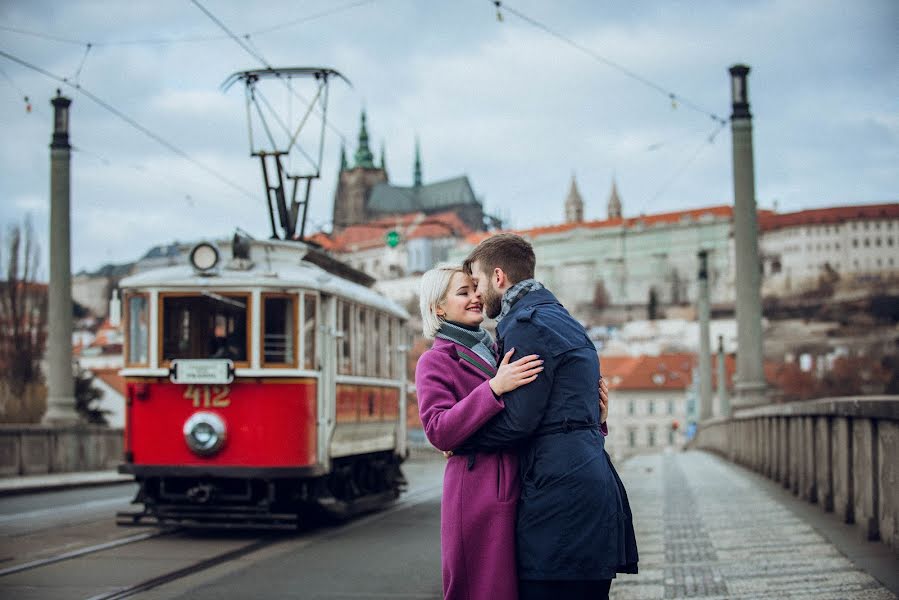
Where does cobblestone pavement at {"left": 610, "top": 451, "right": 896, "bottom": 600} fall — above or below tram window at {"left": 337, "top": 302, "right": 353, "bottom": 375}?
below

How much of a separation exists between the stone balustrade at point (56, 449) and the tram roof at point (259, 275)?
1153 centimetres

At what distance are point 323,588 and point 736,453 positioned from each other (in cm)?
1855

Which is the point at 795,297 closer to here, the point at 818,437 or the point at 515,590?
the point at 818,437

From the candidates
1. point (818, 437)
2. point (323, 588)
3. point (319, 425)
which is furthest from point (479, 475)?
point (818, 437)

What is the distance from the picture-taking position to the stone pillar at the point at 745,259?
2198cm

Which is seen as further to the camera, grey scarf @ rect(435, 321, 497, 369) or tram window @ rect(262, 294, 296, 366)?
tram window @ rect(262, 294, 296, 366)

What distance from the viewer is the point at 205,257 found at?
1125 cm

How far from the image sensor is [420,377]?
3.69 meters

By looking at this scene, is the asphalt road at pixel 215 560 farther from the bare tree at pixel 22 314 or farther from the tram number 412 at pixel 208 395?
the bare tree at pixel 22 314

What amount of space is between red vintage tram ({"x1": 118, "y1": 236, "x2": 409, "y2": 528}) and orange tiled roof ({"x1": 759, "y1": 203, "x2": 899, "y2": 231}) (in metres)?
136

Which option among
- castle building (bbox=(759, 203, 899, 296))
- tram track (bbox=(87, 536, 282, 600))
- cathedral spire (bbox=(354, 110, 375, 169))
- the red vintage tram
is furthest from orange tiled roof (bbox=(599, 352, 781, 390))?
tram track (bbox=(87, 536, 282, 600))

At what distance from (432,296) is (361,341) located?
9107 mm

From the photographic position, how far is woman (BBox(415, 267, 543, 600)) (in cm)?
341

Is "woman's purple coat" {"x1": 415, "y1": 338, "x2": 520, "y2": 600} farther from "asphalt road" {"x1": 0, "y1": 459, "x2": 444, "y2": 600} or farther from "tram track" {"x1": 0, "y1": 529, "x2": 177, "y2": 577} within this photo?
"tram track" {"x1": 0, "y1": 529, "x2": 177, "y2": 577}
